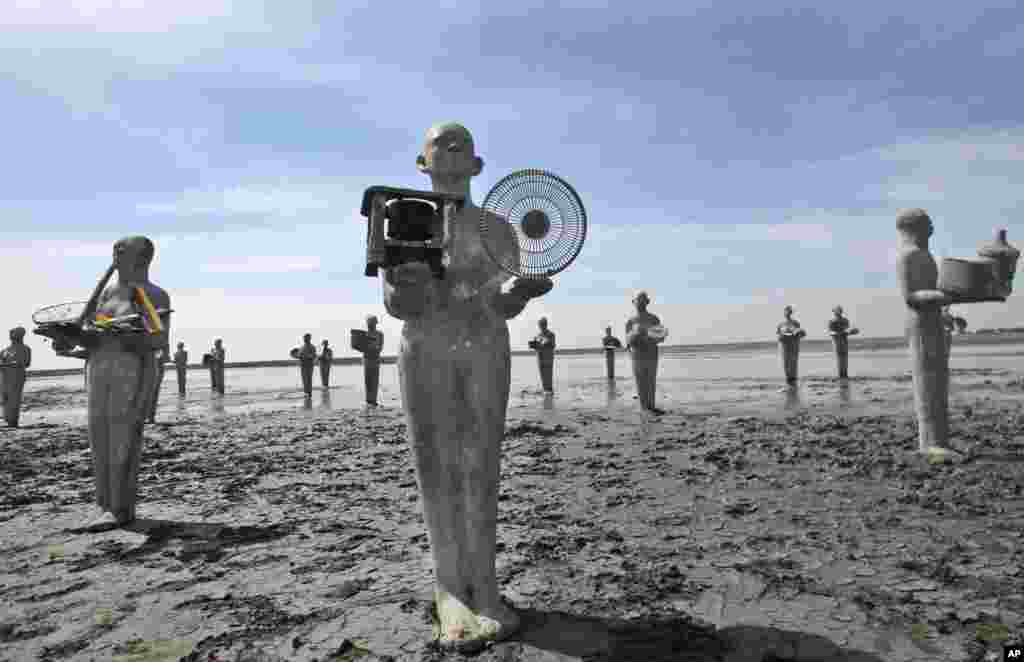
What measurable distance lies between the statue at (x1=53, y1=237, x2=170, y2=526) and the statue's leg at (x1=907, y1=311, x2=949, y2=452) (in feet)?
27.0

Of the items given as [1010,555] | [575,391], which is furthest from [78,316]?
[575,391]

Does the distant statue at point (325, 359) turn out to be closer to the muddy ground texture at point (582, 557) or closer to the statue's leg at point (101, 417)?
the muddy ground texture at point (582, 557)

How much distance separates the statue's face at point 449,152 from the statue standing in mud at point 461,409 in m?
0.18

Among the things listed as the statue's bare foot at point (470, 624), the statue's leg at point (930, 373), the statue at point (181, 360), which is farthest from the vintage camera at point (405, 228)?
the statue at point (181, 360)

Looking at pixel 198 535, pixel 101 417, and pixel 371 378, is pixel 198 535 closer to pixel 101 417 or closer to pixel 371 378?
pixel 101 417

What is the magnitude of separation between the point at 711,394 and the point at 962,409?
7031 millimetres

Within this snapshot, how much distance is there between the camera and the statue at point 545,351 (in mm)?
22016

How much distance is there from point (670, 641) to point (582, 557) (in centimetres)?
148

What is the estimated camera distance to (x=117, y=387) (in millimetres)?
6281

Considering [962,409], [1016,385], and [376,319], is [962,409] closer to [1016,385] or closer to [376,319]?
[1016,385]

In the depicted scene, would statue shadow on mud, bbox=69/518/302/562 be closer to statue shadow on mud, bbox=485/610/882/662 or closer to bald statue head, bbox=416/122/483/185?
statue shadow on mud, bbox=485/610/882/662

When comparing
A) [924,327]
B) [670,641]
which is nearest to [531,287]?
[670,641]

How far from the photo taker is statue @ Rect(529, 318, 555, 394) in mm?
22016

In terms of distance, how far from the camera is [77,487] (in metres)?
8.53
